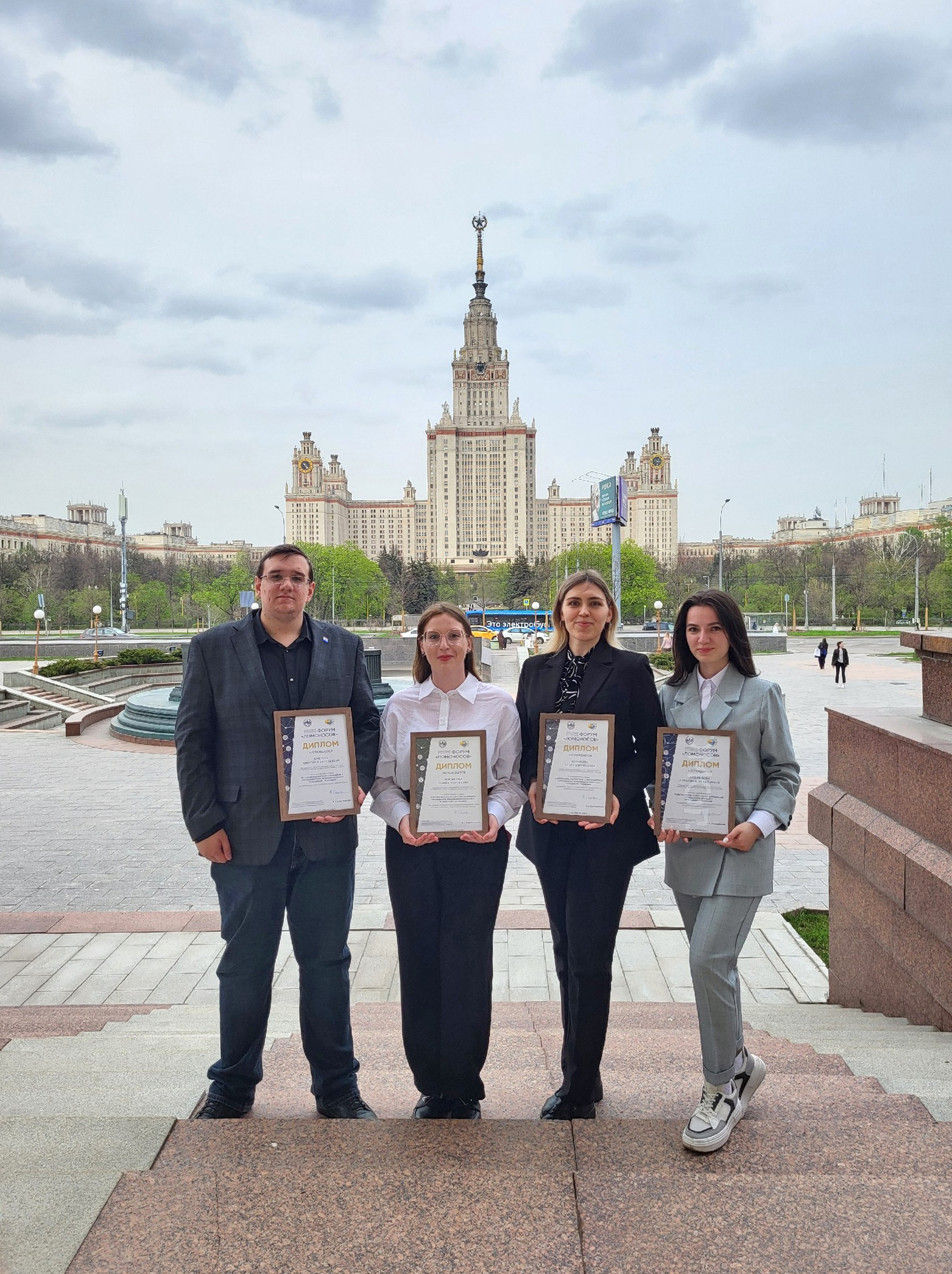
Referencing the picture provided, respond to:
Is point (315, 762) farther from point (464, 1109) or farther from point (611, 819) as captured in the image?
point (464, 1109)

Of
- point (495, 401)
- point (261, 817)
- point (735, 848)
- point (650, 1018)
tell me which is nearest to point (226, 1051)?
point (261, 817)

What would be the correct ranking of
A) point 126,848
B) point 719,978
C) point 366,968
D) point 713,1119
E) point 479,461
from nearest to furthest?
1. point 713,1119
2. point 719,978
3. point 366,968
4. point 126,848
5. point 479,461

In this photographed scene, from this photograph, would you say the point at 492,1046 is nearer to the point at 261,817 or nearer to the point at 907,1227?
the point at 261,817

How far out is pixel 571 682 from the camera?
3.35 metres

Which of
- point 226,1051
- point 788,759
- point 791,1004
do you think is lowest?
point 791,1004

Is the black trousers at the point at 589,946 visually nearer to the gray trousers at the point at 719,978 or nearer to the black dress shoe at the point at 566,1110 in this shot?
the black dress shoe at the point at 566,1110

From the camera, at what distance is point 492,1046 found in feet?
13.3

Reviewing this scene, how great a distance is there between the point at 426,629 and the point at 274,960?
1.34 m

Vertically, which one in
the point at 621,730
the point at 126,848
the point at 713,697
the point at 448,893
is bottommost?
the point at 126,848

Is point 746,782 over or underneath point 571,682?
underneath

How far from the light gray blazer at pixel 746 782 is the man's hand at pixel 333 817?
1.13 m

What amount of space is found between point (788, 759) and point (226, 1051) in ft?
7.46

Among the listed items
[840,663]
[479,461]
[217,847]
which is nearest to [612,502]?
[840,663]

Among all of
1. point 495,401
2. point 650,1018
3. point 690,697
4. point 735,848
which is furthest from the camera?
→ point 495,401
